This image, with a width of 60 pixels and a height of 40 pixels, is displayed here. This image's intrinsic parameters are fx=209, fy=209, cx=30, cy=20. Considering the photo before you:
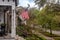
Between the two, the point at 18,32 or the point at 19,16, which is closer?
the point at 18,32

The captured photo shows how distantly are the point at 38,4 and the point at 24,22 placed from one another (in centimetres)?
92

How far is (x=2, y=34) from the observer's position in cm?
670

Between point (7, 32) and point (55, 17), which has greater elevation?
point (55, 17)

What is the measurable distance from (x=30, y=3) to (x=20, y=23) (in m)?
0.85

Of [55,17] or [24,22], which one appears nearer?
[55,17]

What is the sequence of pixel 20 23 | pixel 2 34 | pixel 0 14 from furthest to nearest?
pixel 20 23 < pixel 0 14 < pixel 2 34

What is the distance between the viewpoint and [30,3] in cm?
767

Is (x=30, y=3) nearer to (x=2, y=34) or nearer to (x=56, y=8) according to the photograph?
(x=56, y=8)

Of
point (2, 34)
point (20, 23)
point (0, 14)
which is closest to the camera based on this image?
point (2, 34)

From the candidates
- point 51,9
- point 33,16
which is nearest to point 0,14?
point 33,16

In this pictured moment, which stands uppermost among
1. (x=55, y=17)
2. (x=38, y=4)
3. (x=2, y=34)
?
(x=38, y=4)

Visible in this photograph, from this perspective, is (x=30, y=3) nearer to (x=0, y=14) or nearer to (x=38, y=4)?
(x=38, y=4)

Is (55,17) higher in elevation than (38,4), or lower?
lower

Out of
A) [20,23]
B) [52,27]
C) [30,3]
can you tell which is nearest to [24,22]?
[20,23]
